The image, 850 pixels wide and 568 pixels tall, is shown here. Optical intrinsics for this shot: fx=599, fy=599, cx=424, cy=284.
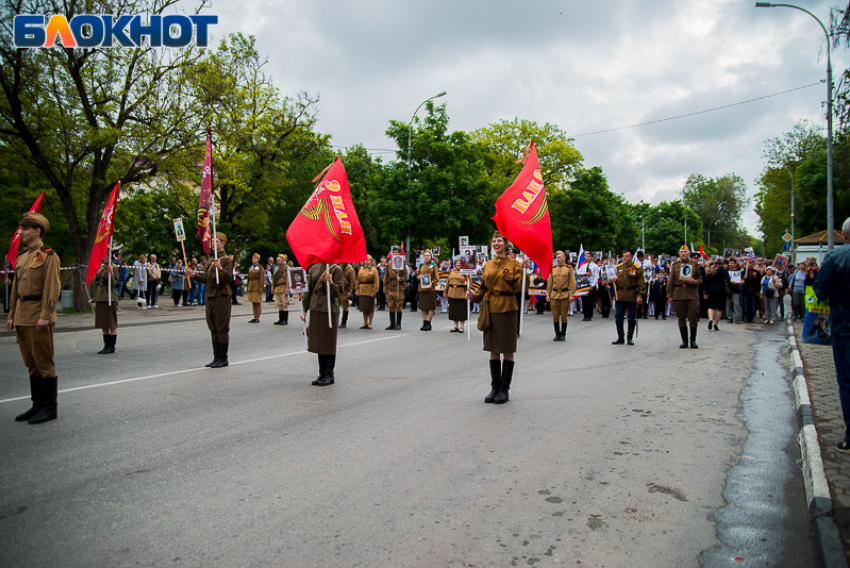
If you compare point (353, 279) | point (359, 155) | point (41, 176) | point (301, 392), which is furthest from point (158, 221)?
point (301, 392)

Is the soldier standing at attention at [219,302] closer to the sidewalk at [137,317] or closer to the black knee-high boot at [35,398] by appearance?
the black knee-high boot at [35,398]

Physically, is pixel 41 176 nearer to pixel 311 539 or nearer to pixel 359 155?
pixel 311 539

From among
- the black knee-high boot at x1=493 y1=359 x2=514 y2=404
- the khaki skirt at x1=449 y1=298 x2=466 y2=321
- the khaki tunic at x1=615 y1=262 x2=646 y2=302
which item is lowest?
the black knee-high boot at x1=493 y1=359 x2=514 y2=404

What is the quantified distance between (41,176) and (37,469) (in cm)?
2159

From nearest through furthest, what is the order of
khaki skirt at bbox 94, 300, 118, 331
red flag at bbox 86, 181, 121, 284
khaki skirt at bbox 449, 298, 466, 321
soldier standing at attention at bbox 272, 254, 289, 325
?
red flag at bbox 86, 181, 121, 284 → khaki skirt at bbox 94, 300, 118, 331 → khaki skirt at bbox 449, 298, 466, 321 → soldier standing at attention at bbox 272, 254, 289, 325

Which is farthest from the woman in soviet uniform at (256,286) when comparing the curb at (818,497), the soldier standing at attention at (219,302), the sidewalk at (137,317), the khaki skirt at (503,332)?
the curb at (818,497)

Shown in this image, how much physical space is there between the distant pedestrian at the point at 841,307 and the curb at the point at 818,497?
0.33 m

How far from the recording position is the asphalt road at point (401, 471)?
132 inches

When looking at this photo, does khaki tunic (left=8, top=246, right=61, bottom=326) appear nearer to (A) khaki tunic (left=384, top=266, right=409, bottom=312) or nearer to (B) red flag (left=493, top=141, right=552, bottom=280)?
(B) red flag (left=493, top=141, right=552, bottom=280)

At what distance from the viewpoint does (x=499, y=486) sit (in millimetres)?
4242

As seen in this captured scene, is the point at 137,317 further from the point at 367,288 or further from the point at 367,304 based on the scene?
the point at 367,288

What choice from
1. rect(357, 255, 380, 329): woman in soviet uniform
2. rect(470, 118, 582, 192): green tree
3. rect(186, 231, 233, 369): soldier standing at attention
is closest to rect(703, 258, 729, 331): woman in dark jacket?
rect(357, 255, 380, 329): woman in soviet uniform

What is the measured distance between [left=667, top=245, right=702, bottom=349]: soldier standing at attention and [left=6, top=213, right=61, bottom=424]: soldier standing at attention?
10.6 meters

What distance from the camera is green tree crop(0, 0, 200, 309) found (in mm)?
18547
